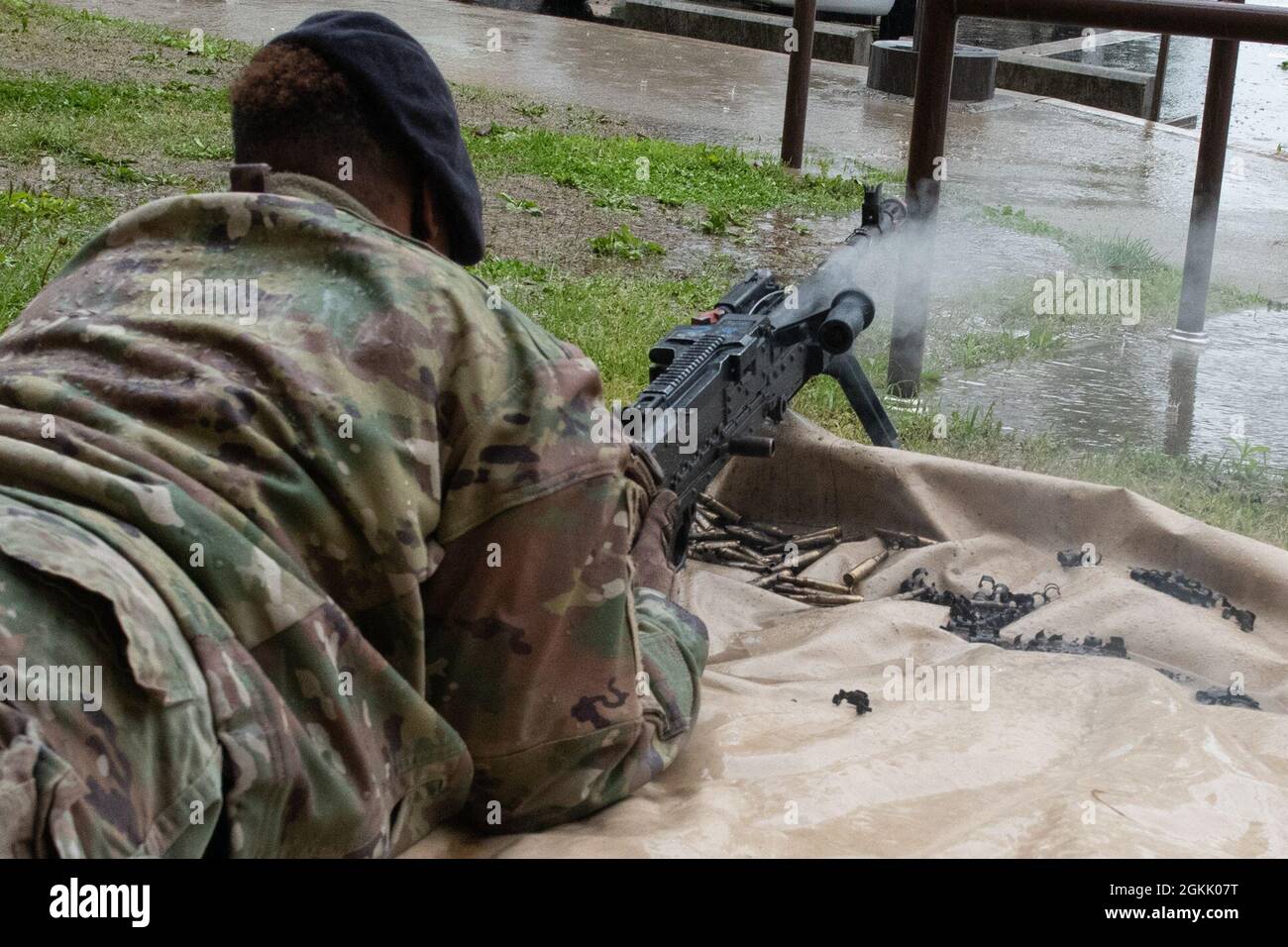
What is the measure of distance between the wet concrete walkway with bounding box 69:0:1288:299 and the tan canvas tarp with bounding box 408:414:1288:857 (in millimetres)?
3730

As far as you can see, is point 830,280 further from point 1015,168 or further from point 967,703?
point 1015,168

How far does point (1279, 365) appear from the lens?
595 cm

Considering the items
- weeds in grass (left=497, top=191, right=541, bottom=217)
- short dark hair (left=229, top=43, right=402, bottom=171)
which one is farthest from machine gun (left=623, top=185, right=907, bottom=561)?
weeds in grass (left=497, top=191, right=541, bottom=217)

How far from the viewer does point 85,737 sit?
1505 millimetres

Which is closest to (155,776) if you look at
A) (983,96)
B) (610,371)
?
(610,371)

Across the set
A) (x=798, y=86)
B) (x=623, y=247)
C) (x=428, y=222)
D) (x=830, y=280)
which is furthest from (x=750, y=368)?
(x=798, y=86)

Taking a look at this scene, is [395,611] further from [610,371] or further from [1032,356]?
[1032,356]

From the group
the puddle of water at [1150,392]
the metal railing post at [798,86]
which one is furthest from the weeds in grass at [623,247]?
the metal railing post at [798,86]

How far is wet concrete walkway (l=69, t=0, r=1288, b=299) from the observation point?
27.3 feet

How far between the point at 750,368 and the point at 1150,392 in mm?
2631

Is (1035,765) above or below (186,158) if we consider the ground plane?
below

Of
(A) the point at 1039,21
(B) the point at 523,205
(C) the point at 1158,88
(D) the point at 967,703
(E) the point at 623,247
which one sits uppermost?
(A) the point at 1039,21

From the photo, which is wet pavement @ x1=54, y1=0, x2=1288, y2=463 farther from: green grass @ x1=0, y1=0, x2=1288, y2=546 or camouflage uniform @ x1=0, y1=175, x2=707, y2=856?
camouflage uniform @ x1=0, y1=175, x2=707, y2=856

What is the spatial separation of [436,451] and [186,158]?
6463 millimetres
